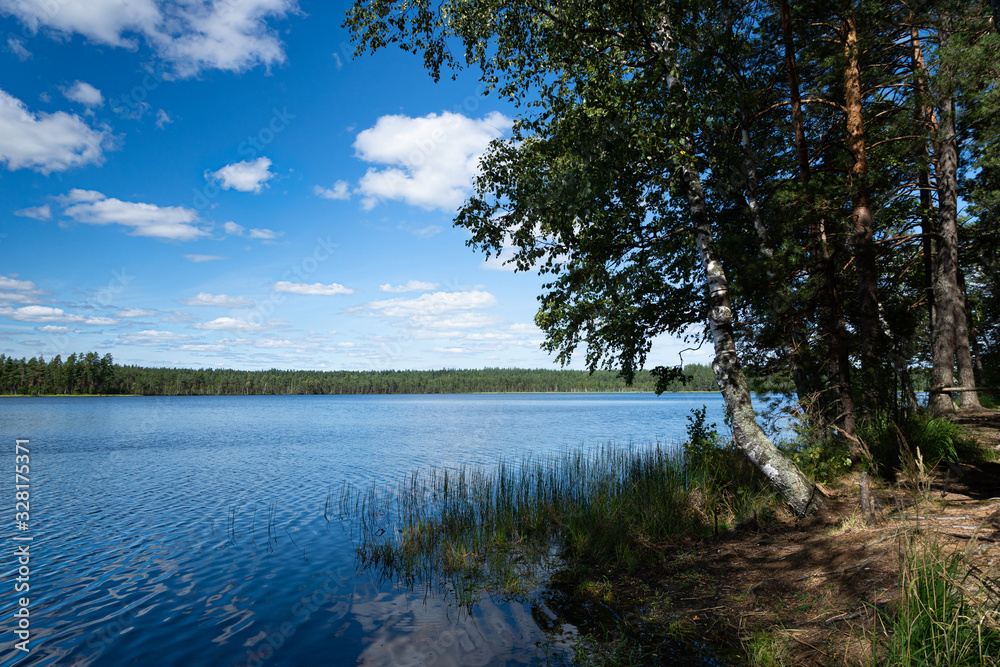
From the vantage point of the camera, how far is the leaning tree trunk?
801cm

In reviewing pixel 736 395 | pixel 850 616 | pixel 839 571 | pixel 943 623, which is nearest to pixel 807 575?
pixel 839 571

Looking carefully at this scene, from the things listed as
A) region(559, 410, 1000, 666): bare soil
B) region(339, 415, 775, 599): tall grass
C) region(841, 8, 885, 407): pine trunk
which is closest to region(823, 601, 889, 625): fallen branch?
region(559, 410, 1000, 666): bare soil

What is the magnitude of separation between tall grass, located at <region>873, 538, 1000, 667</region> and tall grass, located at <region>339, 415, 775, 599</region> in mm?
4726

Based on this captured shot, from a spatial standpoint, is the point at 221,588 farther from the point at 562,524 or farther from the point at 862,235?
the point at 862,235

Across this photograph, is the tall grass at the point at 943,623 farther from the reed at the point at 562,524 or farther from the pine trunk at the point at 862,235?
the pine trunk at the point at 862,235

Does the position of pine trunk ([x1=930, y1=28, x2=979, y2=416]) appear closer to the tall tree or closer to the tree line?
the tree line

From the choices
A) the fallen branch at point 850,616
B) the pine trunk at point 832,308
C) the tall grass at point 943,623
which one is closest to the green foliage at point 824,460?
the pine trunk at point 832,308

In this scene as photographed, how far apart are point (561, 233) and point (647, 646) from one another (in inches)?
319

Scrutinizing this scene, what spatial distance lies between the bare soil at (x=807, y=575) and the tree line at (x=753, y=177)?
1237mm

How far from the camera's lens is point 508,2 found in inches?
374

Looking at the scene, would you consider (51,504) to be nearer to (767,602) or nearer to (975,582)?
(767,602)

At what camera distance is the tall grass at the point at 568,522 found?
8.63m

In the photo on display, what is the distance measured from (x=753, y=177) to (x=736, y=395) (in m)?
4.92

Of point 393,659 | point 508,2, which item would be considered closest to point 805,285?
point 508,2
